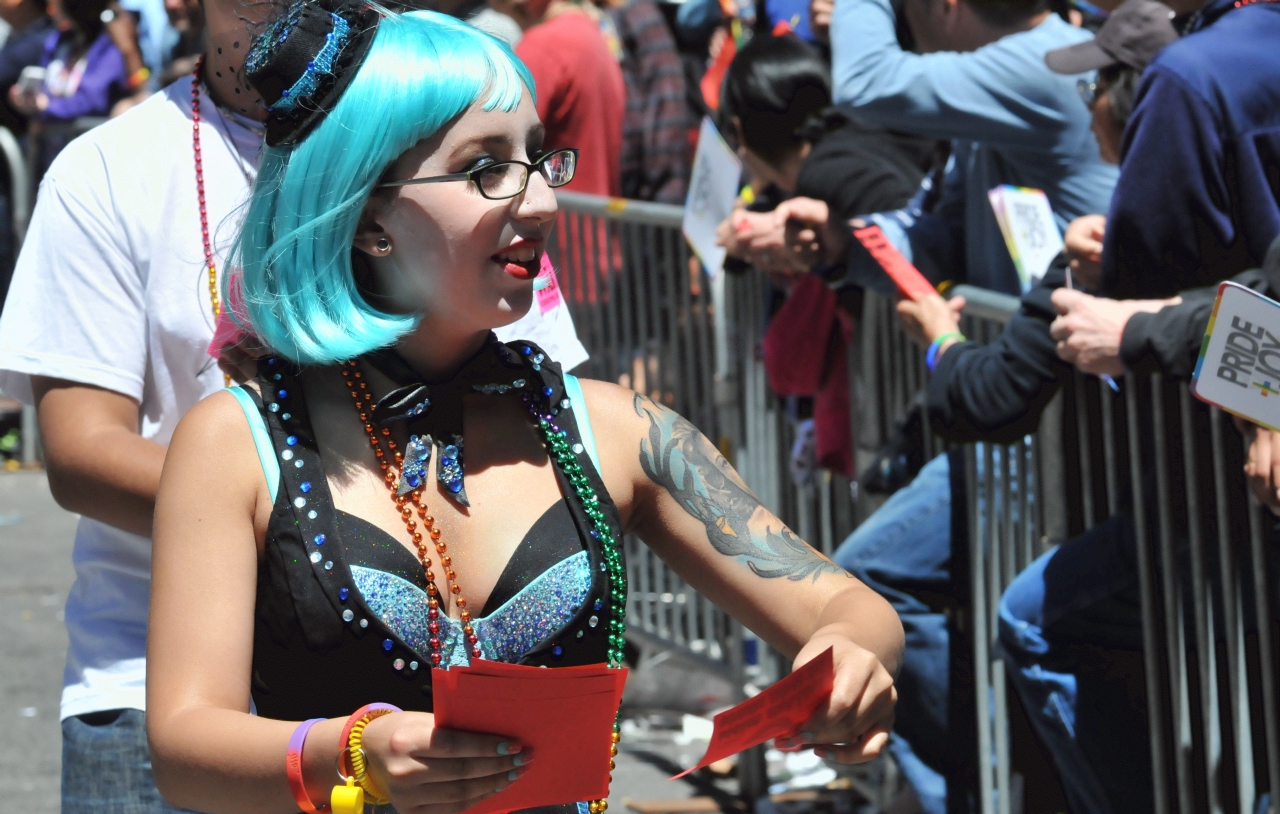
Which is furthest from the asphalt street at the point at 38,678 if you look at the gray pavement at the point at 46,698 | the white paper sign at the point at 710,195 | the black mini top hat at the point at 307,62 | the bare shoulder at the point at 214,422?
the black mini top hat at the point at 307,62

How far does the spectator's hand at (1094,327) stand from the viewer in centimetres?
311

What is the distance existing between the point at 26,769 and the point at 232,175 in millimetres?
3263

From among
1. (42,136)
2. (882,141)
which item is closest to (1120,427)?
(882,141)

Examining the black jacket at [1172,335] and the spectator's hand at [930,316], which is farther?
the spectator's hand at [930,316]

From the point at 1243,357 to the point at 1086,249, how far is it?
98 centimetres

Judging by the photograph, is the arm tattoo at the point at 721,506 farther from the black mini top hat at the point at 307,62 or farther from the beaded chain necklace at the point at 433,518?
the black mini top hat at the point at 307,62

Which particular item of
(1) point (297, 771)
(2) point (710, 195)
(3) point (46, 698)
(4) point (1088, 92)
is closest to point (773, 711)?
(1) point (297, 771)

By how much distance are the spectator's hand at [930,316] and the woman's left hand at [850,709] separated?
2028 millimetres

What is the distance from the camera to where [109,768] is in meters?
2.37

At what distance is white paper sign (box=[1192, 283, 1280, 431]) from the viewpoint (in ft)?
7.94

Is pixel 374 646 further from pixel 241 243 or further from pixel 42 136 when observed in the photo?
pixel 42 136

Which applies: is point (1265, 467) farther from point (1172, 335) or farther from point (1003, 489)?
point (1003, 489)

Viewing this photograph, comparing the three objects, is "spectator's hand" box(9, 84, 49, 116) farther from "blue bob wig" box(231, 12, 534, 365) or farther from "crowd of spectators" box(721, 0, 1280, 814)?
"blue bob wig" box(231, 12, 534, 365)

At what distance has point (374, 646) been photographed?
1.92m
